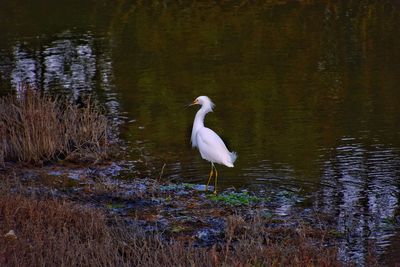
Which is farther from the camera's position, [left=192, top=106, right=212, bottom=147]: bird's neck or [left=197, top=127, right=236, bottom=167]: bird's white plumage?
[left=192, top=106, right=212, bottom=147]: bird's neck

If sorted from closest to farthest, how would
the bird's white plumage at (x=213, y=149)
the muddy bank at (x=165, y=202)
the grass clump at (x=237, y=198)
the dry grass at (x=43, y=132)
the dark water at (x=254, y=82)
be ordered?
the muddy bank at (x=165, y=202) < the grass clump at (x=237, y=198) < the bird's white plumage at (x=213, y=149) < the dark water at (x=254, y=82) < the dry grass at (x=43, y=132)

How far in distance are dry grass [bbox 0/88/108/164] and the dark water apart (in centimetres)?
87

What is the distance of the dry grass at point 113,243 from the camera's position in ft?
24.1

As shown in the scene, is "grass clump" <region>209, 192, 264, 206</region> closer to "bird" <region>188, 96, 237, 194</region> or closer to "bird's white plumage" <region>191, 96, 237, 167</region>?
"bird" <region>188, 96, 237, 194</region>

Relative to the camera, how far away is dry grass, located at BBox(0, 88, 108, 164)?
12.6 m

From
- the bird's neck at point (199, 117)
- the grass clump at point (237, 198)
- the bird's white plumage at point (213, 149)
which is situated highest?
the bird's neck at point (199, 117)

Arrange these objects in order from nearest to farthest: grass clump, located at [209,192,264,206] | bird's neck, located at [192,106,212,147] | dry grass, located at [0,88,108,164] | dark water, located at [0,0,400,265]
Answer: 1. grass clump, located at [209,192,264,206]
2. dark water, located at [0,0,400,265]
3. bird's neck, located at [192,106,212,147]
4. dry grass, located at [0,88,108,164]

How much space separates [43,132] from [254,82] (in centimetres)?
803

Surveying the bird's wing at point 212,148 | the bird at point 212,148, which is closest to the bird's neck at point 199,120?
the bird at point 212,148

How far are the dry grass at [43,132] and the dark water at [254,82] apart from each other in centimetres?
87

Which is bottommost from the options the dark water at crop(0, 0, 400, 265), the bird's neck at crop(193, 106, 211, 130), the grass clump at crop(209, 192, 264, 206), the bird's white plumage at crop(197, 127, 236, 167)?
the dark water at crop(0, 0, 400, 265)

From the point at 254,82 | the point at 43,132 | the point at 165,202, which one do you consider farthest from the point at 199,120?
the point at 254,82

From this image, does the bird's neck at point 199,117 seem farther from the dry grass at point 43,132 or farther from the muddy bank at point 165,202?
the dry grass at point 43,132

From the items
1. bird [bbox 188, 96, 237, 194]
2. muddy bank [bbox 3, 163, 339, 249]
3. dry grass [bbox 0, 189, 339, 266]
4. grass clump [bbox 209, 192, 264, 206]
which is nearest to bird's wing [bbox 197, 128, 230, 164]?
bird [bbox 188, 96, 237, 194]
